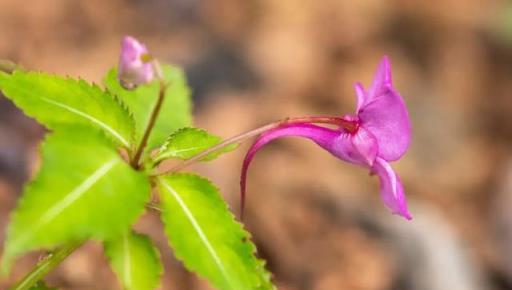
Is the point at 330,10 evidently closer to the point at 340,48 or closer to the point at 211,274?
the point at 340,48

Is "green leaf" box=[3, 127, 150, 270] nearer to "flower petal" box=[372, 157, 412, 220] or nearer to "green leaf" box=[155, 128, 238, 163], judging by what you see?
"green leaf" box=[155, 128, 238, 163]

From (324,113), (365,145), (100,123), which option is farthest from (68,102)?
(324,113)

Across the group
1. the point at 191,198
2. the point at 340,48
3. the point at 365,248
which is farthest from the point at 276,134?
the point at 340,48

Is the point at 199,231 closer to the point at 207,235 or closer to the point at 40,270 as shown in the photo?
the point at 207,235

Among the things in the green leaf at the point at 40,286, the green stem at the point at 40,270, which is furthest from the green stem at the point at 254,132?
the green leaf at the point at 40,286

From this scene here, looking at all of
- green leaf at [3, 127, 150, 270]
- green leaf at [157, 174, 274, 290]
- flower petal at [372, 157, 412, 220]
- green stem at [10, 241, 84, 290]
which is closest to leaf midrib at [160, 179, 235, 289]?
green leaf at [157, 174, 274, 290]
